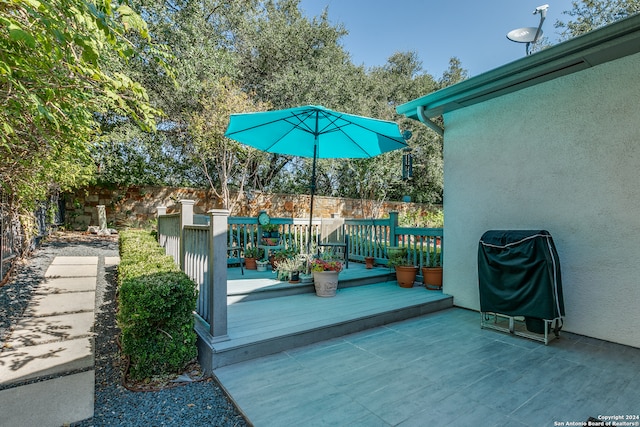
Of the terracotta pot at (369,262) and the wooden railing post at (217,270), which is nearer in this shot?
the wooden railing post at (217,270)

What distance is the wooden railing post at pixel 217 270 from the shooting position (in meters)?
2.65

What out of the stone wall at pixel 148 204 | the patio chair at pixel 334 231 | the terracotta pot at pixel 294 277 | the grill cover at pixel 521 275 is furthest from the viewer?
the stone wall at pixel 148 204

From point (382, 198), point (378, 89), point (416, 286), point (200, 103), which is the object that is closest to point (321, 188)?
point (382, 198)

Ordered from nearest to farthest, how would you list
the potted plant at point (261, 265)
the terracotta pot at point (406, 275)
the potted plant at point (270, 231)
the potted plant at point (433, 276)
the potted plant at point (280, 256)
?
the potted plant at point (433, 276), the terracotta pot at point (406, 275), the potted plant at point (280, 256), the potted plant at point (261, 265), the potted plant at point (270, 231)

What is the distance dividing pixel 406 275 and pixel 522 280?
1886mm

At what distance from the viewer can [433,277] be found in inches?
191

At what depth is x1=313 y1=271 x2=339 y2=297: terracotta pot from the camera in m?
4.31

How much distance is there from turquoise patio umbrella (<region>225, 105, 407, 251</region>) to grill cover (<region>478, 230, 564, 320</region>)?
7.28 ft

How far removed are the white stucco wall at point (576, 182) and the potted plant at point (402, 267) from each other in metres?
0.85

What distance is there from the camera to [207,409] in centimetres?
213

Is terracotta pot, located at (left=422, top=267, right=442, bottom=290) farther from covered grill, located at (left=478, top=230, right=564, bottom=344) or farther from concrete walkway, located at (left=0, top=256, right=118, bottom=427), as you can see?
concrete walkway, located at (left=0, top=256, right=118, bottom=427)

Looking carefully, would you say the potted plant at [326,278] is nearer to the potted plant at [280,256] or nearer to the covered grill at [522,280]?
the potted plant at [280,256]

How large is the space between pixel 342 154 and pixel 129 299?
4089mm

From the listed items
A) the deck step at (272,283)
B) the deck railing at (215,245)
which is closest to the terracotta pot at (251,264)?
the deck step at (272,283)
